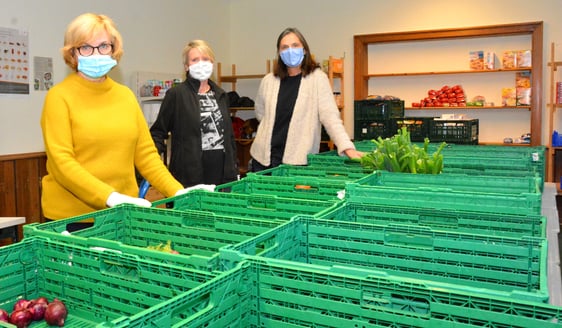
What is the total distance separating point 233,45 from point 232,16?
46 centimetres

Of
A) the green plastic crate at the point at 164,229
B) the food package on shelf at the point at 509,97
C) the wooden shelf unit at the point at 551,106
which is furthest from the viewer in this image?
the food package on shelf at the point at 509,97

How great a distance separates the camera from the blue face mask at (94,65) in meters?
1.95

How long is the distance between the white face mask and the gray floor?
71.8 inches

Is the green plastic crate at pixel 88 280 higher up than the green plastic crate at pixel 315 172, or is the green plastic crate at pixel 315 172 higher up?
the green plastic crate at pixel 315 172

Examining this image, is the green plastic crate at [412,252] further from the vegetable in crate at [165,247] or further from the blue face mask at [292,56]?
the blue face mask at [292,56]

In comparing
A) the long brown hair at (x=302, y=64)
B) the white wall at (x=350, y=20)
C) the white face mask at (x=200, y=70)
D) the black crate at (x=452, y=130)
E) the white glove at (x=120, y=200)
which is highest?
the white wall at (x=350, y=20)

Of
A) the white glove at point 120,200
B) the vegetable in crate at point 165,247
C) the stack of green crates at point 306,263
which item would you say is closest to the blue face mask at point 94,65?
the white glove at point 120,200

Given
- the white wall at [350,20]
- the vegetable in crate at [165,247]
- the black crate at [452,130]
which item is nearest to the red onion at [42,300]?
the vegetable in crate at [165,247]

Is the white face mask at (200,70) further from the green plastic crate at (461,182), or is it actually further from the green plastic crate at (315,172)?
the green plastic crate at (461,182)

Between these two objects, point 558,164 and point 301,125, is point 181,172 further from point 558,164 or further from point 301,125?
point 558,164

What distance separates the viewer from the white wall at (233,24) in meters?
5.27

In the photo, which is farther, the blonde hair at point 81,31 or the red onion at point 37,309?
the blonde hair at point 81,31

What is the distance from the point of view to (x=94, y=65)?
6.42 feet

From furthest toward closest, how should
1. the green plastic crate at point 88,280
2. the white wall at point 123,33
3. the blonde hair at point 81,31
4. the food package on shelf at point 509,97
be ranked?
the food package on shelf at point 509,97 → the white wall at point 123,33 → the blonde hair at point 81,31 → the green plastic crate at point 88,280
